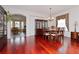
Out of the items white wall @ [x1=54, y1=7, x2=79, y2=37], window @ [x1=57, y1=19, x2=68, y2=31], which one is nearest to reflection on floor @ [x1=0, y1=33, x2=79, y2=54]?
white wall @ [x1=54, y1=7, x2=79, y2=37]

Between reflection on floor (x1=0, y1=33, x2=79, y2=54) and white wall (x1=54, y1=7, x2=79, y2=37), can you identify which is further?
white wall (x1=54, y1=7, x2=79, y2=37)

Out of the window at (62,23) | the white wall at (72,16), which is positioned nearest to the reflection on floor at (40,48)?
the white wall at (72,16)

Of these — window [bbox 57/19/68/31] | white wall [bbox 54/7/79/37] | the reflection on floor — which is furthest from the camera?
window [bbox 57/19/68/31]

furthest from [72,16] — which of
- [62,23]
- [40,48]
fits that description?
[40,48]

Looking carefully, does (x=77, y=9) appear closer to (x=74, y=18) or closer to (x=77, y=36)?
(x=74, y=18)

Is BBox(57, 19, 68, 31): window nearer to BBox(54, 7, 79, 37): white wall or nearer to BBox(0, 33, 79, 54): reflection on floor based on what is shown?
BBox(54, 7, 79, 37): white wall

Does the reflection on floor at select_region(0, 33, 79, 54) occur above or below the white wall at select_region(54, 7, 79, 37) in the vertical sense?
below

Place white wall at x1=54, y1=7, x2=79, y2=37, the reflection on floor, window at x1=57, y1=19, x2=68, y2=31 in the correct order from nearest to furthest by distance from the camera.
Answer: the reflection on floor → white wall at x1=54, y1=7, x2=79, y2=37 → window at x1=57, y1=19, x2=68, y2=31

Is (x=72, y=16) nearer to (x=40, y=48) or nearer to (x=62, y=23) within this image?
(x=62, y=23)

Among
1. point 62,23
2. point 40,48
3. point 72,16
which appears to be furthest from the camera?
point 62,23

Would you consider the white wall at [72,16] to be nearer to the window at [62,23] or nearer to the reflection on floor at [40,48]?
the window at [62,23]

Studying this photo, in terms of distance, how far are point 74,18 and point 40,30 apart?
456 centimetres
